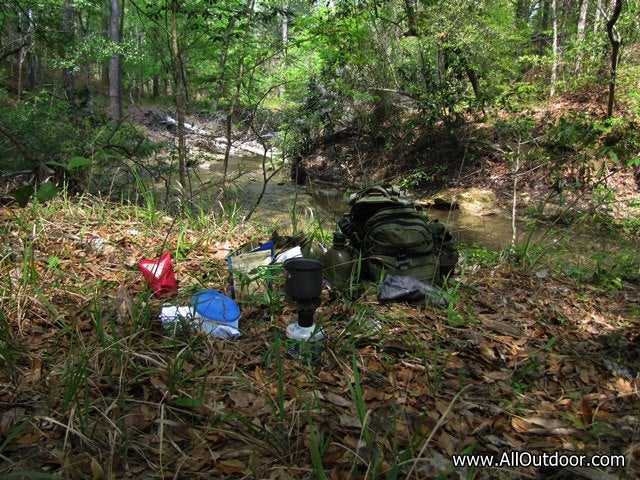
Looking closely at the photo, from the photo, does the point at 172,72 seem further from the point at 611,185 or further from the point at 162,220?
the point at 611,185

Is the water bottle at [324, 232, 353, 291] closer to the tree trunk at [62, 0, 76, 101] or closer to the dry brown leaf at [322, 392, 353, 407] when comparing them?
the dry brown leaf at [322, 392, 353, 407]

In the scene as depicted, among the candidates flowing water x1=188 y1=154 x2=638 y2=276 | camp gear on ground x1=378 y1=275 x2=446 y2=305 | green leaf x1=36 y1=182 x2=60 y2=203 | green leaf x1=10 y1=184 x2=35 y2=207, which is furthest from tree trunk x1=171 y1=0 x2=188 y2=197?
camp gear on ground x1=378 y1=275 x2=446 y2=305

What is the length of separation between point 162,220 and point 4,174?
1.82 metres

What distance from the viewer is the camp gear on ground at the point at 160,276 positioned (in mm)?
2186

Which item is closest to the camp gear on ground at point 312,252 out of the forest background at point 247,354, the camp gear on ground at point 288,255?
the camp gear on ground at point 288,255

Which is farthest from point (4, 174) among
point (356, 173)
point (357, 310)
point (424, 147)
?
point (424, 147)

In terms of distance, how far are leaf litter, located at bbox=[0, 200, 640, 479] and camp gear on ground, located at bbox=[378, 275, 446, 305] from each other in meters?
0.06

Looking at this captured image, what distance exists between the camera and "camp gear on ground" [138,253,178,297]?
219 cm

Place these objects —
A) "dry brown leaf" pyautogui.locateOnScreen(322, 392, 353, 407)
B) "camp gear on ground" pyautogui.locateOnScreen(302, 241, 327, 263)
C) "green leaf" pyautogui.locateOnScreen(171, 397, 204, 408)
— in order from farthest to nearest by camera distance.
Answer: "camp gear on ground" pyautogui.locateOnScreen(302, 241, 327, 263), "dry brown leaf" pyautogui.locateOnScreen(322, 392, 353, 407), "green leaf" pyautogui.locateOnScreen(171, 397, 204, 408)

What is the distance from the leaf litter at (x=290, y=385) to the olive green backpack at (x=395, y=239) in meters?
0.31

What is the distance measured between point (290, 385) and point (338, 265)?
1.00m

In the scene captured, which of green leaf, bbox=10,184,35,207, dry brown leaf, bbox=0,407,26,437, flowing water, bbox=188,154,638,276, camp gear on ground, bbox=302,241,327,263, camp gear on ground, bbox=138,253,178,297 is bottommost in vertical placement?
flowing water, bbox=188,154,638,276

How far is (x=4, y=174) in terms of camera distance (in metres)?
3.83

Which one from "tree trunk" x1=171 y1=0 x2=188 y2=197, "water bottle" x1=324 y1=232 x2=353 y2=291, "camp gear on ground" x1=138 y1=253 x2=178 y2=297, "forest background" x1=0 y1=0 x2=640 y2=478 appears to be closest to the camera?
"forest background" x1=0 y1=0 x2=640 y2=478
